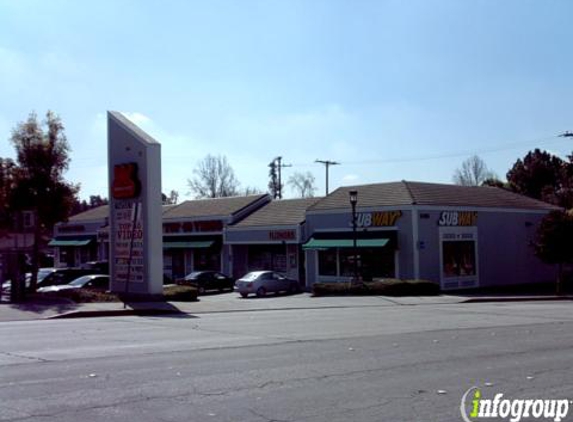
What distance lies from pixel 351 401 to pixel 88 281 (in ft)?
84.0

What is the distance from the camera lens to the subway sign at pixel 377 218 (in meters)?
39.6

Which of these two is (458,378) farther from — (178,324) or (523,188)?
(523,188)

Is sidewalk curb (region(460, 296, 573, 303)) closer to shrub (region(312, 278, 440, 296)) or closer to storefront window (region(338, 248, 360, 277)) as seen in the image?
shrub (region(312, 278, 440, 296))

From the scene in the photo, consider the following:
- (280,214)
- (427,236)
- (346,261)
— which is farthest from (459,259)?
(280,214)

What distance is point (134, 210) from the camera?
29.3 m

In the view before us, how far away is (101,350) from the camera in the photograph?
43.2ft

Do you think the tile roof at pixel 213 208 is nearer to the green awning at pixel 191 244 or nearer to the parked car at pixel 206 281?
the green awning at pixel 191 244

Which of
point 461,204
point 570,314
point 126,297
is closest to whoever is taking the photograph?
point 570,314

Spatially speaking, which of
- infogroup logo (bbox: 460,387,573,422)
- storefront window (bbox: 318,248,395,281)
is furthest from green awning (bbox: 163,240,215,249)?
infogroup logo (bbox: 460,387,573,422)

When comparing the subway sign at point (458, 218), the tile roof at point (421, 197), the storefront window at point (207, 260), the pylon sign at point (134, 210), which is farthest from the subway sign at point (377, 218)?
the pylon sign at point (134, 210)

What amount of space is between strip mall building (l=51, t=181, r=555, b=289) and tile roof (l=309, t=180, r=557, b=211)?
8 cm

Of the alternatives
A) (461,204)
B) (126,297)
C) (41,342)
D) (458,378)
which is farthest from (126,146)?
(458,378)

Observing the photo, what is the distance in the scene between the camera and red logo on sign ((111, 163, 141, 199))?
29.3 metres

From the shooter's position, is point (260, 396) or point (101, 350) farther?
point (101, 350)
